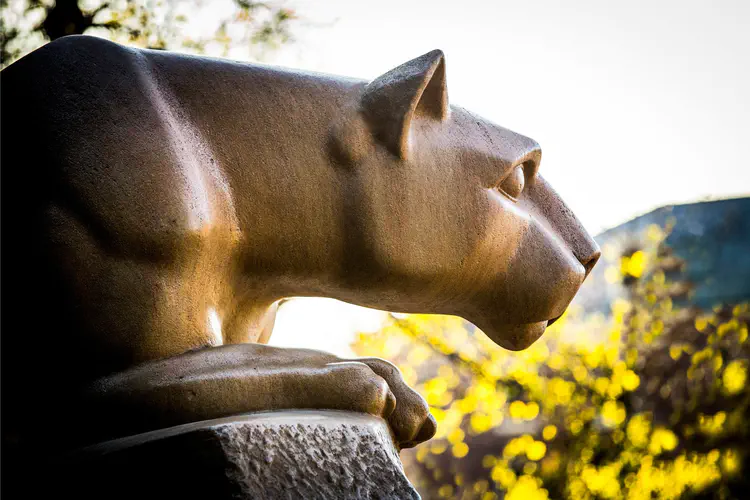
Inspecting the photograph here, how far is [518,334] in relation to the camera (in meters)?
1.94

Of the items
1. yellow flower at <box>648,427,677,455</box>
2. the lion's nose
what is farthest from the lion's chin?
yellow flower at <box>648,427,677,455</box>

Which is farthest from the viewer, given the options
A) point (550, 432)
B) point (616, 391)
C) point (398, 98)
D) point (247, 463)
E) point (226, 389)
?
point (550, 432)

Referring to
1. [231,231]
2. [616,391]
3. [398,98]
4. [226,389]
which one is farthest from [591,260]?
[616,391]

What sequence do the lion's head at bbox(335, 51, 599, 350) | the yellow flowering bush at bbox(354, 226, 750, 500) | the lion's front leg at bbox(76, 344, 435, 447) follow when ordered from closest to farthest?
the lion's front leg at bbox(76, 344, 435, 447) → the lion's head at bbox(335, 51, 599, 350) → the yellow flowering bush at bbox(354, 226, 750, 500)

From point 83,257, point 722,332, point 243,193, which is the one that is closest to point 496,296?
point 243,193

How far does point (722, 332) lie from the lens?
663cm

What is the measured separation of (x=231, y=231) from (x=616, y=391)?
5800 mm

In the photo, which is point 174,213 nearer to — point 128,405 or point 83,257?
point 83,257

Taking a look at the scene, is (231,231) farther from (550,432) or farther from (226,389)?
(550,432)

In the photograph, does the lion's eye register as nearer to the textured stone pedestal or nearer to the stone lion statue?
the stone lion statue

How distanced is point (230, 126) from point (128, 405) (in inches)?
23.0

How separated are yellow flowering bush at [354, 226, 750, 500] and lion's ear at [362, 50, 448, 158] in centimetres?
547

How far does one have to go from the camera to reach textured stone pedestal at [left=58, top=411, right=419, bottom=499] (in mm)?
1271

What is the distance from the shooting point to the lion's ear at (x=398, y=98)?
171 cm
